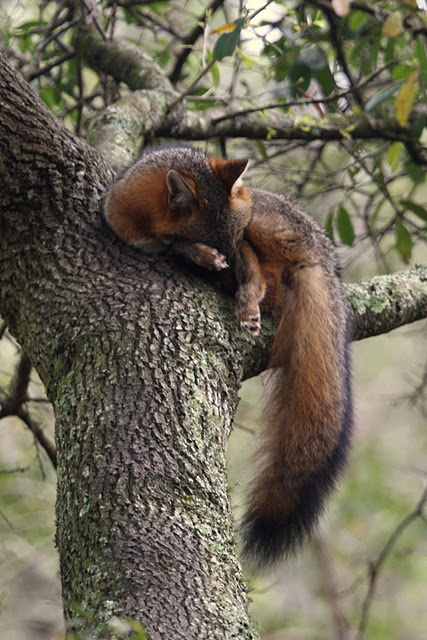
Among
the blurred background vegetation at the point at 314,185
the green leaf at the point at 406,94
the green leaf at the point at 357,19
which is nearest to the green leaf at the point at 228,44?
the blurred background vegetation at the point at 314,185

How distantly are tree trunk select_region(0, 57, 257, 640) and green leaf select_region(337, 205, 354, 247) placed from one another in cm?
185

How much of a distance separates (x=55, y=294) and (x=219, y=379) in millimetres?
699

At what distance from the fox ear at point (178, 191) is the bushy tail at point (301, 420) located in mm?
644

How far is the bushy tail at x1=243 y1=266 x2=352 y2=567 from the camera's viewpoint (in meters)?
2.53

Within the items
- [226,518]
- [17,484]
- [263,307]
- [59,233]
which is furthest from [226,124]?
[17,484]

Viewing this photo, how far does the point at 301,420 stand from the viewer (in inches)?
107

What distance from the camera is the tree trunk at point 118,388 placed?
172cm

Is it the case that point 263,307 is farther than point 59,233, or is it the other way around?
point 263,307

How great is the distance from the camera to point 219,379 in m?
2.40

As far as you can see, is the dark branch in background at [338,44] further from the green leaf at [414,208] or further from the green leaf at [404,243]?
the green leaf at [404,243]

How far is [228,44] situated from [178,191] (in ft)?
2.58

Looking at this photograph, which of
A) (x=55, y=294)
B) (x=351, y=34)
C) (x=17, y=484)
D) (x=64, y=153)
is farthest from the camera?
(x=17, y=484)

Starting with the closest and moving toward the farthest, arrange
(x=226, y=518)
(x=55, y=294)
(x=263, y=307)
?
1. (x=226, y=518)
2. (x=55, y=294)
3. (x=263, y=307)

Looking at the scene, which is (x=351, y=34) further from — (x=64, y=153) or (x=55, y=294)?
(x=55, y=294)
